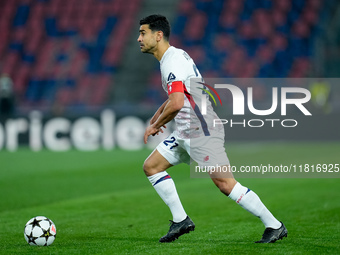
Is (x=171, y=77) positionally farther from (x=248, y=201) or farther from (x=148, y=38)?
(x=248, y=201)

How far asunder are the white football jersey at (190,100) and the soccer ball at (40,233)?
1.48m

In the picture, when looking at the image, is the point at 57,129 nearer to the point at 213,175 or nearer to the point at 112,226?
the point at 112,226

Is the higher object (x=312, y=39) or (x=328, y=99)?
(x=312, y=39)

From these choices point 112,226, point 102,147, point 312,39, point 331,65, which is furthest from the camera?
point 312,39

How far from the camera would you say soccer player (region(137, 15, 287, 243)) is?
5.68 m

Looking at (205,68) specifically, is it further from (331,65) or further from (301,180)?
(301,180)

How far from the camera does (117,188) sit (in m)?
11.0

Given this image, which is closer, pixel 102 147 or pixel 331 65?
pixel 102 147

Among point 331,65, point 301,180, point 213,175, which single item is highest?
point 331,65

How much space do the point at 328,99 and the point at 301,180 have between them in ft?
29.1

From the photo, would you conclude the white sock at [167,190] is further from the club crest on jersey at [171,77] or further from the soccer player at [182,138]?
the club crest on jersey at [171,77]

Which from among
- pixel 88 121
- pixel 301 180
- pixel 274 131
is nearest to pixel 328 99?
pixel 274 131

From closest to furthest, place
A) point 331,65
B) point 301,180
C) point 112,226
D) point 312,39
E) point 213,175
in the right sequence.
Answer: point 213,175 → point 112,226 → point 301,180 → point 331,65 → point 312,39

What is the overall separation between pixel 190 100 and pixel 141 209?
307 cm
